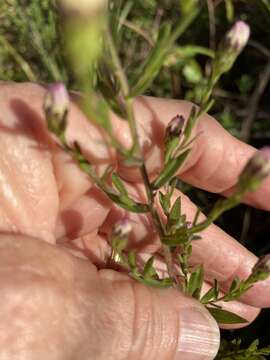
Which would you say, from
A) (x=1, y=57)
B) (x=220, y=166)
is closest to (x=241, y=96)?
(x=220, y=166)

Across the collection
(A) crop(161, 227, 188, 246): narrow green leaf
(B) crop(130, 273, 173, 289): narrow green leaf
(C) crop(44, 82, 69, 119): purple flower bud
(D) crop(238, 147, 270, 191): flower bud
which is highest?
(C) crop(44, 82, 69, 119): purple flower bud

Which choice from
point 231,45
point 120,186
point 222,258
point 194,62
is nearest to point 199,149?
point 222,258

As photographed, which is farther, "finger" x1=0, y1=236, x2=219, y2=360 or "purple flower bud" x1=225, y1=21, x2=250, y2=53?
"finger" x1=0, y1=236, x2=219, y2=360

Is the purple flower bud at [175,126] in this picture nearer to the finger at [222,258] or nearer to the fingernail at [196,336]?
the fingernail at [196,336]

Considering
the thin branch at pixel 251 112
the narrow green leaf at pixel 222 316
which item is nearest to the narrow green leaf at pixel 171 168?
the narrow green leaf at pixel 222 316

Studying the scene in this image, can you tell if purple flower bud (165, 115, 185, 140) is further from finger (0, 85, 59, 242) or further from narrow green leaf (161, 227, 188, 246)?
finger (0, 85, 59, 242)

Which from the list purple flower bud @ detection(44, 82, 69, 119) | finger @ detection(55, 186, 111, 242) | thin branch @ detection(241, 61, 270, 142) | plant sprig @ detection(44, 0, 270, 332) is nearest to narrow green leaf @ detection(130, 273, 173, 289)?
plant sprig @ detection(44, 0, 270, 332)

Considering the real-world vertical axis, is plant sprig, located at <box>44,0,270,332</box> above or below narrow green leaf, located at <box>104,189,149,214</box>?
above

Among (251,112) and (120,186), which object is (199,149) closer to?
(120,186)
